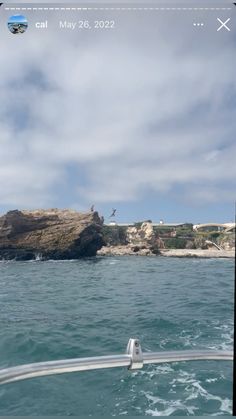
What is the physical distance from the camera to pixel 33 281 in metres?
11.1

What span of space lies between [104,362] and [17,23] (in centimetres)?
133

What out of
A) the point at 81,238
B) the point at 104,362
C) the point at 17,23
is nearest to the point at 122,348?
the point at 104,362

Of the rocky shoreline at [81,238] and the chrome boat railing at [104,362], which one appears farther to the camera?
the rocky shoreline at [81,238]

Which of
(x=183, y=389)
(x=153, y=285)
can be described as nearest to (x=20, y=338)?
(x=183, y=389)

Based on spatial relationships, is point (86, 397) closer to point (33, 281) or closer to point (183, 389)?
point (183, 389)

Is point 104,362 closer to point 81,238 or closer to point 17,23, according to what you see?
point 17,23

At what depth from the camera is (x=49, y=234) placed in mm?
12844

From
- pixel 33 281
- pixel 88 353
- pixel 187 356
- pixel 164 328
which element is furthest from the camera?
pixel 33 281

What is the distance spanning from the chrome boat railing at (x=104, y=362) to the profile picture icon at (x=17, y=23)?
1.29m

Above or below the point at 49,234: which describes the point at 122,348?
below

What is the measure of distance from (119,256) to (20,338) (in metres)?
14.3

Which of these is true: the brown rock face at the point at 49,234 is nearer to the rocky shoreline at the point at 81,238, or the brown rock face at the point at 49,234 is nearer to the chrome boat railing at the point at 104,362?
the rocky shoreline at the point at 81,238

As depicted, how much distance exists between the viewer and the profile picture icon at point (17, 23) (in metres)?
1.46

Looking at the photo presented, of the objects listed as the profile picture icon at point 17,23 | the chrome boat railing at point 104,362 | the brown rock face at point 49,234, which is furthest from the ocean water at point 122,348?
the profile picture icon at point 17,23
